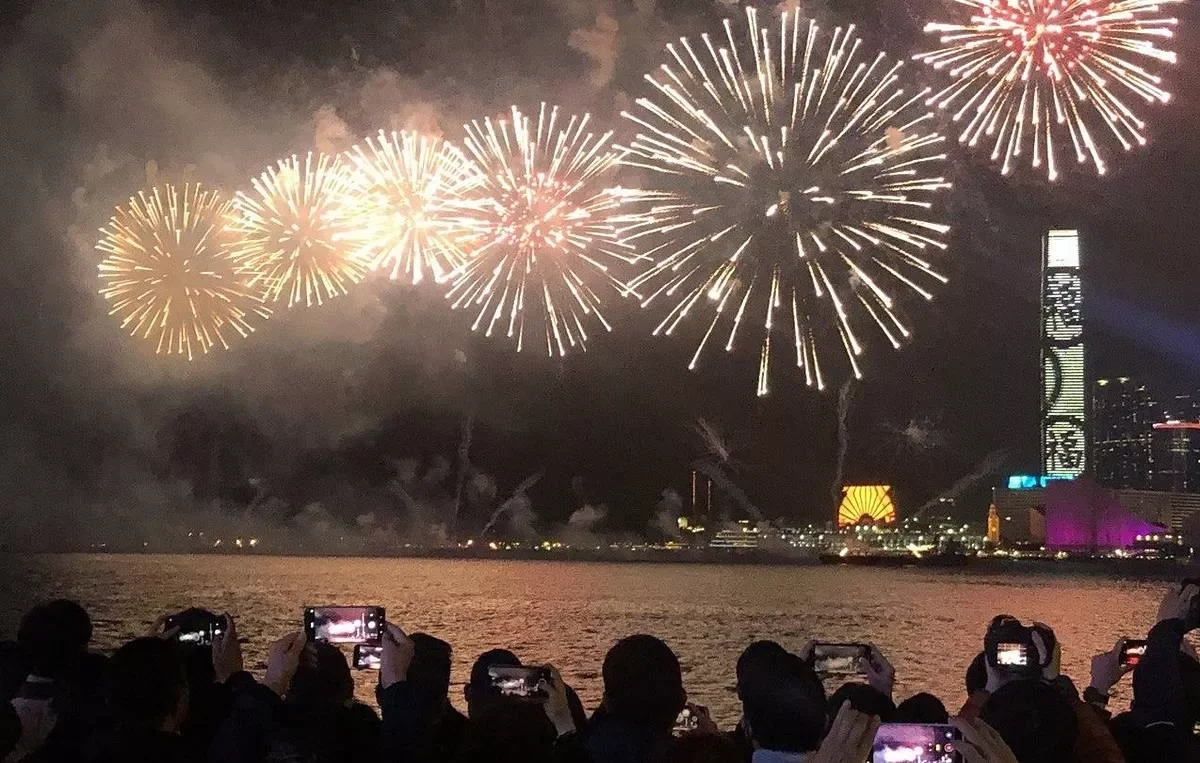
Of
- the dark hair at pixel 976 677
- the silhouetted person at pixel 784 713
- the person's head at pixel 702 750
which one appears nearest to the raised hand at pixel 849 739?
the person's head at pixel 702 750

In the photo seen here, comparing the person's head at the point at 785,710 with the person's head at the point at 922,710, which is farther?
the person's head at the point at 922,710

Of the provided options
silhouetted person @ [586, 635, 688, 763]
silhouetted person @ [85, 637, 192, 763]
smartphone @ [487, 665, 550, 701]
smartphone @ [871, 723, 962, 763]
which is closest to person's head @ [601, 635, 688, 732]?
silhouetted person @ [586, 635, 688, 763]

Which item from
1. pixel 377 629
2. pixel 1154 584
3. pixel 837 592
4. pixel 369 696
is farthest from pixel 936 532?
pixel 377 629

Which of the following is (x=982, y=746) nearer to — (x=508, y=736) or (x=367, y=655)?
(x=508, y=736)

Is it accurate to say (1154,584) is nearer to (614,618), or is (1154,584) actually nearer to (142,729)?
(614,618)

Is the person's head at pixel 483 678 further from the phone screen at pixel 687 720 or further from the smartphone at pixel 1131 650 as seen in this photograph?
the smartphone at pixel 1131 650

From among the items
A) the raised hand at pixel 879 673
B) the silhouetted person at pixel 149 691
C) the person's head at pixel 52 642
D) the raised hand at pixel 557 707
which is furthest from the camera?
the raised hand at pixel 879 673
